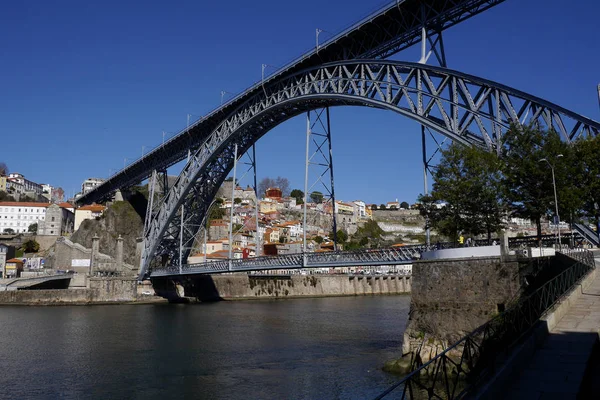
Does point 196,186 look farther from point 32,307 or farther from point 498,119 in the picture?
point 498,119

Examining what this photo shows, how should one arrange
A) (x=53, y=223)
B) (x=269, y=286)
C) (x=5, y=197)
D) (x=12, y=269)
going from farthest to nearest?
(x=5, y=197)
(x=53, y=223)
(x=269, y=286)
(x=12, y=269)

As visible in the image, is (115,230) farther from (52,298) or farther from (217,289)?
(52,298)

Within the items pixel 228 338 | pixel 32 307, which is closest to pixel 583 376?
pixel 228 338

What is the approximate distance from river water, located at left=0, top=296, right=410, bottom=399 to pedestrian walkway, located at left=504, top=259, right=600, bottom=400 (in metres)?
5.46

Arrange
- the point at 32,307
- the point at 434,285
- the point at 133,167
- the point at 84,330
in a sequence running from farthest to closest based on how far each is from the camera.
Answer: the point at 133,167 → the point at 32,307 → the point at 84,330 → the point at 434,285

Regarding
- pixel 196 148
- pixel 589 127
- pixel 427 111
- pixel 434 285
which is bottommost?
pixel 434 285

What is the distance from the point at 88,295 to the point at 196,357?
30.7 meters

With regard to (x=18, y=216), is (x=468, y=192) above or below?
below

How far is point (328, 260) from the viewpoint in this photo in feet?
92.1

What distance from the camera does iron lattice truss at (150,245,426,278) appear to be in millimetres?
23578

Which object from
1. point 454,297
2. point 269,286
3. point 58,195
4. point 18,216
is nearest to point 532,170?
point 454,297

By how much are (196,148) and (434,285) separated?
35.2 metres

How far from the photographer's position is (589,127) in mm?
19516

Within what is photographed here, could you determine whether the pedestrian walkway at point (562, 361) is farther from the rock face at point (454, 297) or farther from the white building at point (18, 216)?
the white building at point (18, 216)
